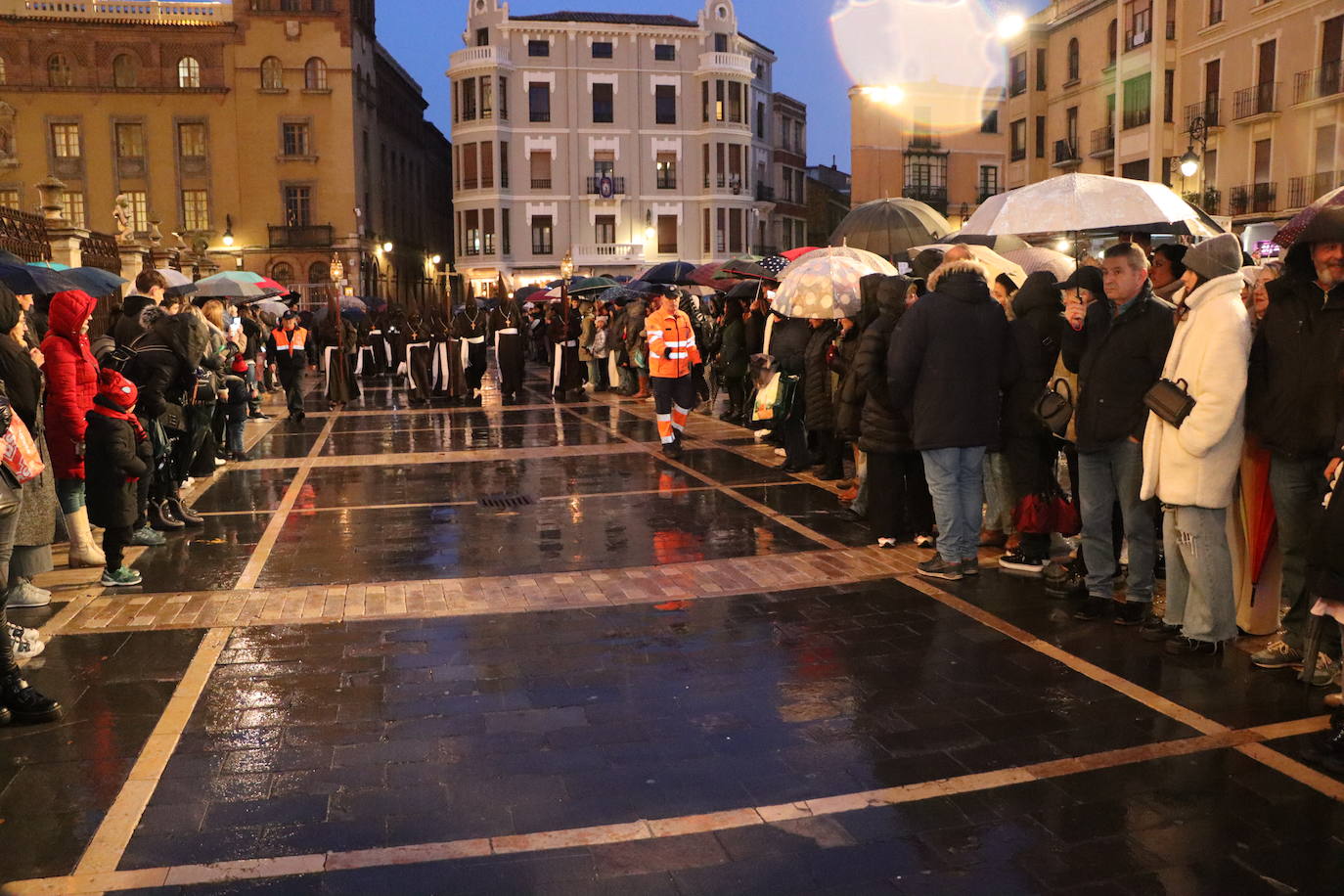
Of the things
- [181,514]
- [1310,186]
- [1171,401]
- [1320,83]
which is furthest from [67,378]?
[1310,186]

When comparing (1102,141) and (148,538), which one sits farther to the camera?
(1102,141)

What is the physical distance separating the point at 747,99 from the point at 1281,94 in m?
30.3

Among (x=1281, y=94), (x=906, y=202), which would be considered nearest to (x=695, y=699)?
(x=906, y=202)

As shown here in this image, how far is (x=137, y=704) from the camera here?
18.3 feet

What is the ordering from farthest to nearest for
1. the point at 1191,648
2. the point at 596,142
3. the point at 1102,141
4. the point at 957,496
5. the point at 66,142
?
the point at 596,142 < the point at 66,142 < the point at 1102,141 < the point at 957,496 < the point at 1191,648

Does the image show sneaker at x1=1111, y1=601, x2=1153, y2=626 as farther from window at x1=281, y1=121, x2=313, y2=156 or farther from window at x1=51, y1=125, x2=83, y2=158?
window at x1=51, y1=125, x2=83, y2=158

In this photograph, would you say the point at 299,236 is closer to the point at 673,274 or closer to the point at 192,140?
the point at 192,140

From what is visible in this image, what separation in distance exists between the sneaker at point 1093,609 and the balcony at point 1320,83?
1115 inches

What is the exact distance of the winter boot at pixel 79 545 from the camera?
8.46 m

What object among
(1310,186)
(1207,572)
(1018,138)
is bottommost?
(1207,572)

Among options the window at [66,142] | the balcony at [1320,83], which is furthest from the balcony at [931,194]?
the window at [66,142]

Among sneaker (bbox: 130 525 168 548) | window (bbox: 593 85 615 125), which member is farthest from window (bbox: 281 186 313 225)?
sneaker (bbox: 130 525 168 548)

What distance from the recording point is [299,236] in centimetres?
5050

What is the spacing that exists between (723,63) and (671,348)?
45.4 meters
